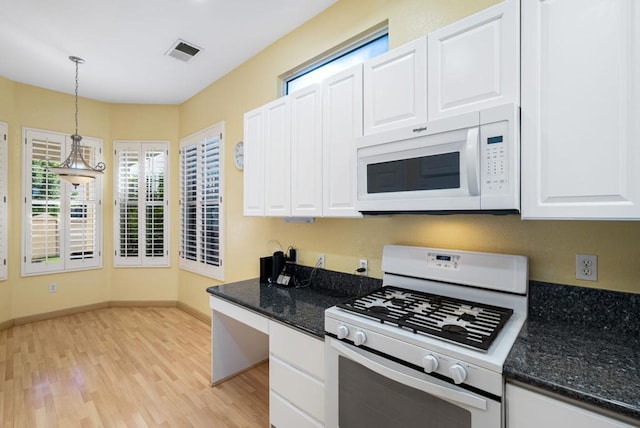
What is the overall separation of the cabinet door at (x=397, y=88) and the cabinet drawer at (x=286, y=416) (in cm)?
166

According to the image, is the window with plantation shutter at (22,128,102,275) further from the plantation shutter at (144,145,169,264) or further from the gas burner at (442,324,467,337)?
the gas burner at (442,324,467,337)

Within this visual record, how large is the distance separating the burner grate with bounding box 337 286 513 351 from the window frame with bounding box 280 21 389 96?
1762 millimetres

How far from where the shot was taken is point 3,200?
361 centimetres

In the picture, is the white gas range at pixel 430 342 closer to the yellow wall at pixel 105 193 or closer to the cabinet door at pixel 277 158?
the cabinet door at pixel 277 158

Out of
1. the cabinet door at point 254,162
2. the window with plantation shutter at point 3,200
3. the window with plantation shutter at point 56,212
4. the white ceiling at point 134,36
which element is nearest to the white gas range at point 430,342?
the cabinet door at point 254,162

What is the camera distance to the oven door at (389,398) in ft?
3.59

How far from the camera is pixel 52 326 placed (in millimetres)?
3801

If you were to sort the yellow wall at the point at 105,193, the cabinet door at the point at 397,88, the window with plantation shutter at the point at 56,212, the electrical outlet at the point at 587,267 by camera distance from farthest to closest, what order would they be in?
1. the window with plantation shutter at the point at 56,212
2. the yellow wall at the point at 105,193
3. the cabinet door at the point at 397,88
4. the electrical outlet at the point at 587,267

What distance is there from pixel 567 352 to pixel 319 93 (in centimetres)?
185

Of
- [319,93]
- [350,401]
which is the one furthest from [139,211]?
[350,401]

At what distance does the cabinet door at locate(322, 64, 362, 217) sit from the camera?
5.94ft

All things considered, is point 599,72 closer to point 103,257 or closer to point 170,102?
point 170,102

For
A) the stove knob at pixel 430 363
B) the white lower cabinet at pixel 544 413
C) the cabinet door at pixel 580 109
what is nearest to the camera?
the white lower cabinet at pixel 544 413

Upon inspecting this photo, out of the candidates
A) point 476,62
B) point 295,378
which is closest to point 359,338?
point 295,378
